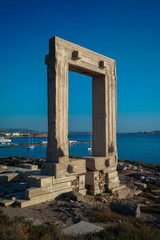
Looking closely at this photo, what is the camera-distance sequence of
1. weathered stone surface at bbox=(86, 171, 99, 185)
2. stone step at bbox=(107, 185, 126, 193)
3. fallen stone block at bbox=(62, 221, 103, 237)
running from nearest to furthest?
fallen stone block at bbox=(62, 221, 103, 237) < weathered stone surface at bbox=(86, 171, 99, 185) < stone step at bbox=(107, 185, 126, 193)

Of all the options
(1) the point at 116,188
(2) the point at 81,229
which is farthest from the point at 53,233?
(1) the point at 116,188

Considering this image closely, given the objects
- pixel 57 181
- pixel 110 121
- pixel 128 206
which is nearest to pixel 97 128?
pixel 110 121

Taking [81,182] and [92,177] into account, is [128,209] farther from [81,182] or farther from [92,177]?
[92,177]

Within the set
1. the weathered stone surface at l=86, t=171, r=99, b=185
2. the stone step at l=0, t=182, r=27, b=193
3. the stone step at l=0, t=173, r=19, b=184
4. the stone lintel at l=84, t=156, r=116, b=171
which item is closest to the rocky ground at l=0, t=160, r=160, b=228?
the weathered stone surface at l=86, t=171, r=99, b=185

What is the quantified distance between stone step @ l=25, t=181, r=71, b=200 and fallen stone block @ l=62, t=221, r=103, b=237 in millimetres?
2254

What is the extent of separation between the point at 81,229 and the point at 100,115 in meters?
5.93

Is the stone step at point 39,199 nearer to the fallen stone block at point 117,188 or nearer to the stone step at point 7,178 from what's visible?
the fallen stone block at point 117,188

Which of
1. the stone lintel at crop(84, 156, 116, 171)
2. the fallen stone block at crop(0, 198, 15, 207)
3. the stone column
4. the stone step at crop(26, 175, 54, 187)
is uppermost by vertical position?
the stone column

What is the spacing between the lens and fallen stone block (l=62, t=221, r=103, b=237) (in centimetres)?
475

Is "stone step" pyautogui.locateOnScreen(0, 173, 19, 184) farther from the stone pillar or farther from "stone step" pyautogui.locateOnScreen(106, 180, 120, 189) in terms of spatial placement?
"stone step" pyautogui.locateOnScreen(106, 180, 120, 189)

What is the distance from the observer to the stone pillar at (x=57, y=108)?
26.5ft

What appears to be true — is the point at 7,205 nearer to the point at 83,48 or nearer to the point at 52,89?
the point at 52,89

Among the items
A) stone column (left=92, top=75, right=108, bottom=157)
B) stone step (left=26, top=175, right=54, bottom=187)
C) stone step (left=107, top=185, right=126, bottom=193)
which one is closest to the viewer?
stone step (left=26, top=175, right=54, bottom=187)

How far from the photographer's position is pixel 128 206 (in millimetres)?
6293
